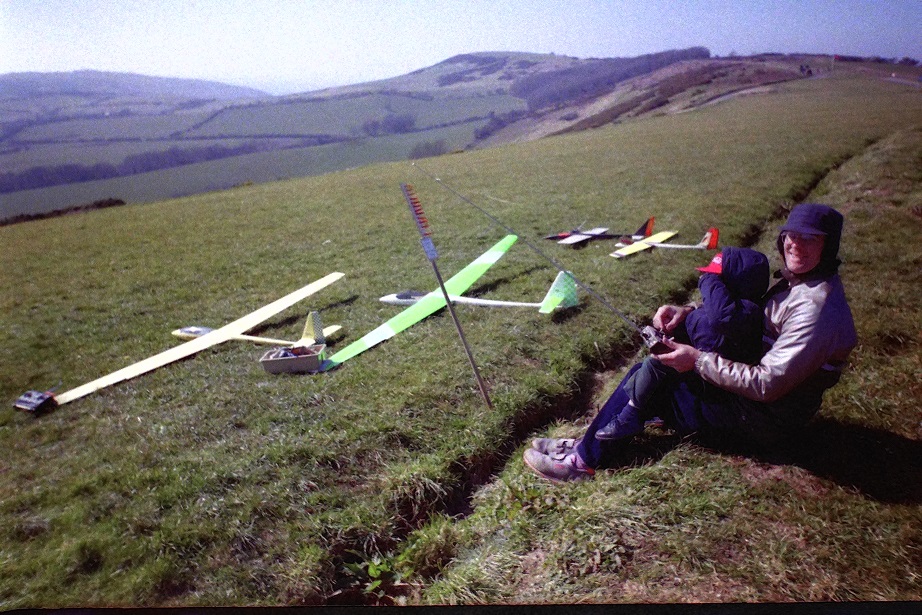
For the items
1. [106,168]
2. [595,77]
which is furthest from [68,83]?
[595,77]

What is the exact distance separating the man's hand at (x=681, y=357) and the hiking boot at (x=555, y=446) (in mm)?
1208

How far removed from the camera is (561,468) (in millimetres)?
3879

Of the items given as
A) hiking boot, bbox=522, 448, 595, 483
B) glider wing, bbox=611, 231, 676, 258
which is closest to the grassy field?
hiking boot, bbox=522, 448, 595, 483

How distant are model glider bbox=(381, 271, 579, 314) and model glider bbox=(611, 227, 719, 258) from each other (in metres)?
2.72

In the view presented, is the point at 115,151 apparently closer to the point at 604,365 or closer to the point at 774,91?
the point at 604,365

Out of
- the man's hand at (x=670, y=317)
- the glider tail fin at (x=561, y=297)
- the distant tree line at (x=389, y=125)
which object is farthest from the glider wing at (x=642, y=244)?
the distant tree line at (x=389, y=125)

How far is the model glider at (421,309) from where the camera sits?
6.45 metres

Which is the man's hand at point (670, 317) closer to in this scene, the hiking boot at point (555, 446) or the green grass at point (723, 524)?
the green grass at point (723, 524)

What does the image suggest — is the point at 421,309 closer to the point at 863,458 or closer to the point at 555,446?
the point at 555,446

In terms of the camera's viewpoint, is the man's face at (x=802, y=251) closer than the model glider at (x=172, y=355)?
Yes

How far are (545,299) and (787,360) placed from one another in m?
4.27

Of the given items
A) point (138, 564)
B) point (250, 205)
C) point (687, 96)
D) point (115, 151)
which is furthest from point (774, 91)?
point (138, 564)

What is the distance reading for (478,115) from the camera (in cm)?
8481

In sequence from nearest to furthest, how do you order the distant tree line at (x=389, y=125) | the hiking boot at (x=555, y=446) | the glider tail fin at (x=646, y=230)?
the hiking boot at (x=555, y=446), the glider tail fin at (x=646, y=230), the distant tree line at (x=389, y=125)
